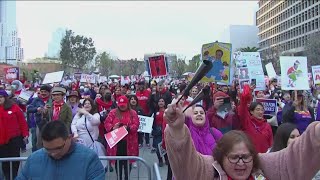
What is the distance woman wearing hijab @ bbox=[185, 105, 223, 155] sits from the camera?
4473 mm

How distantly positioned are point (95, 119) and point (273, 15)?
105 m

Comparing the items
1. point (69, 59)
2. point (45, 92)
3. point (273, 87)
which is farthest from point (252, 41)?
point (45, 92)

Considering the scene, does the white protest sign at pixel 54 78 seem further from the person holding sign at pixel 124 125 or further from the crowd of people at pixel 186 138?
the person holding sign at pixel 124 125

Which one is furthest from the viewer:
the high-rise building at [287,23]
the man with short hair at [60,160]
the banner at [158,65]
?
the high-rise building at [287,23]

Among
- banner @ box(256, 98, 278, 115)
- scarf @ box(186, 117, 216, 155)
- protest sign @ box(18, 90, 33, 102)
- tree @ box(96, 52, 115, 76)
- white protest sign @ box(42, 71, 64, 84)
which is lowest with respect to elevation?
scarf @ box(186, 117, 216, 155)

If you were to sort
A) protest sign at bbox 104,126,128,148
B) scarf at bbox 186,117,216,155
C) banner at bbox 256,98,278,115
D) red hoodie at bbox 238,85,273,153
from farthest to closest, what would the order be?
banner at bbox 256,98,278,115
protest sign at bbox 104,126,128,148
red hoodie at bbox 238,85,273,153
scarf at bbox 186,117,216,155

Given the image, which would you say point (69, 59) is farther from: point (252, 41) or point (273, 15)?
point (252, 41)

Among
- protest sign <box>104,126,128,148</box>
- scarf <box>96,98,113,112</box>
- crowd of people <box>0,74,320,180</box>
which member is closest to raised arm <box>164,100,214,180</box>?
crowd of people <box>0,74,320,180</box>

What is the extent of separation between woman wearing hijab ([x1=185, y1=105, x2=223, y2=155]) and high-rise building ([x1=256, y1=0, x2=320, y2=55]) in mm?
67184

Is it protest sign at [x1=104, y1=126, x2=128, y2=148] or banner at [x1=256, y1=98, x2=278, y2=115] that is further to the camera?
banner at [x1=256, y1=98, x2=278, y2=115]

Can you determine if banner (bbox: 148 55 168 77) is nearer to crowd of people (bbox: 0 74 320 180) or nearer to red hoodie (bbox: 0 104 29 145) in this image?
crowd of people (bbox: 0 74 320 180)

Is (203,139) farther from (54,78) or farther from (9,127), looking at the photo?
(54,78)

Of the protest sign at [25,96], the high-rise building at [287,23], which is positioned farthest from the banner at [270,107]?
the high-rise building at [287,23]

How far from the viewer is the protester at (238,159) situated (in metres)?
2.40
